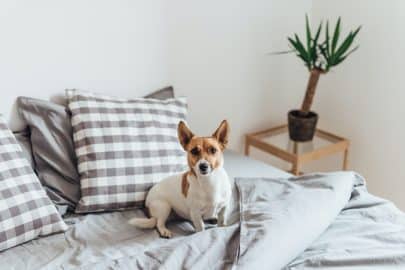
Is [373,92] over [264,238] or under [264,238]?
over

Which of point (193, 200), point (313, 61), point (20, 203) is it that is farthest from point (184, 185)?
point (313, 61)

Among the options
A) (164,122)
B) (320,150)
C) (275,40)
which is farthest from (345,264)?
(275,40)

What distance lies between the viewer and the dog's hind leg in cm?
162

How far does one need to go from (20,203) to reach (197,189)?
550 millimetres

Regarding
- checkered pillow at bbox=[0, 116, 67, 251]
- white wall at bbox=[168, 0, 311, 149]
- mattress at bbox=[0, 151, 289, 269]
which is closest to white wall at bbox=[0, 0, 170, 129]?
white wall at bbox=[168, 0, 311, 149]

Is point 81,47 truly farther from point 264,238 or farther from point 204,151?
point 264,238

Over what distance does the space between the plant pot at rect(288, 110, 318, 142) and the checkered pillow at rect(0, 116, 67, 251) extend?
128 cm

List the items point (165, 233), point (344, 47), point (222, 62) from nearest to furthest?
point (165, 233) → point (344, 47) → point (222, 62)

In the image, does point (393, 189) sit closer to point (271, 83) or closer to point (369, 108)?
point (369, 108)

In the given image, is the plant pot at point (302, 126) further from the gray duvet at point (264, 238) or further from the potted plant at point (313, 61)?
the gray duvet at point (264, 238)

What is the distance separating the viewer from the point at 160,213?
165cm

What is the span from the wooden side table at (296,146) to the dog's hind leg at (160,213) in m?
0.88

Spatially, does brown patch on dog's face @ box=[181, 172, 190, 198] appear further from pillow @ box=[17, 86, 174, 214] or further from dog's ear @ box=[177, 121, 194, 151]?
pillow @ box=[17, 86, 174, 214]

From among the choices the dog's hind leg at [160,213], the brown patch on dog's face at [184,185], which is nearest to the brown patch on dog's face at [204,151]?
Answer: the brown patch on dog's face at [184,185]
